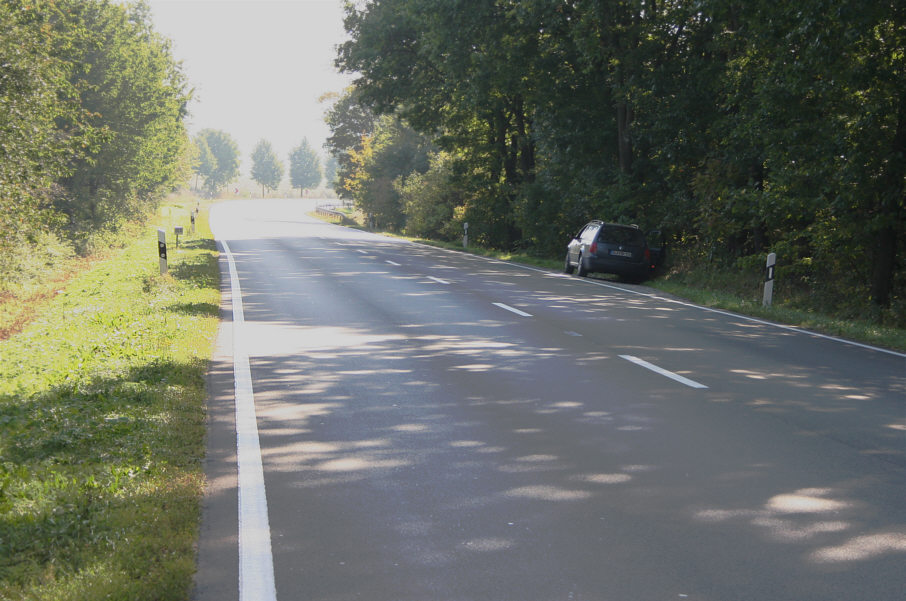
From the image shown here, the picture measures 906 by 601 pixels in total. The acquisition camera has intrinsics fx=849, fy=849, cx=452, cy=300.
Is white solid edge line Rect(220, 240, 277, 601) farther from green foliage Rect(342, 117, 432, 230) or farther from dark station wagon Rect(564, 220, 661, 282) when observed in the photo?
green foliage Rect(342, 117, 432, 230)

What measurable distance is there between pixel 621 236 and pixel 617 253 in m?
0.54

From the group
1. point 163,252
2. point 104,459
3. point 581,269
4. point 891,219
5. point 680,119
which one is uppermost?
point 680,119

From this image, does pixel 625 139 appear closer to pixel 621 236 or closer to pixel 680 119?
pixel 680 119

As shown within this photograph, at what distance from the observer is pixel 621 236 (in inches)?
875

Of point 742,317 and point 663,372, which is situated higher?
point 663,372

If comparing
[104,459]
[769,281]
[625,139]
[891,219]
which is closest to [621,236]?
[769,281]

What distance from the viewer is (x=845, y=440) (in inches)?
258

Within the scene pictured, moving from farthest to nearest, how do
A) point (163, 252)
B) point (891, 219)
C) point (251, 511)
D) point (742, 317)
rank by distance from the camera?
point (163, 252) → point (891, 219) → point (742, 317) → point (251, 511)

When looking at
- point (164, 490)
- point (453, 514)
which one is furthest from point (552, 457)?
point (164, 490)

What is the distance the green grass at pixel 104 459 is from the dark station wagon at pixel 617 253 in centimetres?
1209

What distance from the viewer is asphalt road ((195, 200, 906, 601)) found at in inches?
161

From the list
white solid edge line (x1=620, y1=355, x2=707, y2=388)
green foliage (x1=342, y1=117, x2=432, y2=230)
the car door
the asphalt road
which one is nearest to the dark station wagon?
the car door

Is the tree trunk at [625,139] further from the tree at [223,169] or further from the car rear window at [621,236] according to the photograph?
the tree at [223,169]

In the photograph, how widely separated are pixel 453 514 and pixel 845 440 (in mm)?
3468
